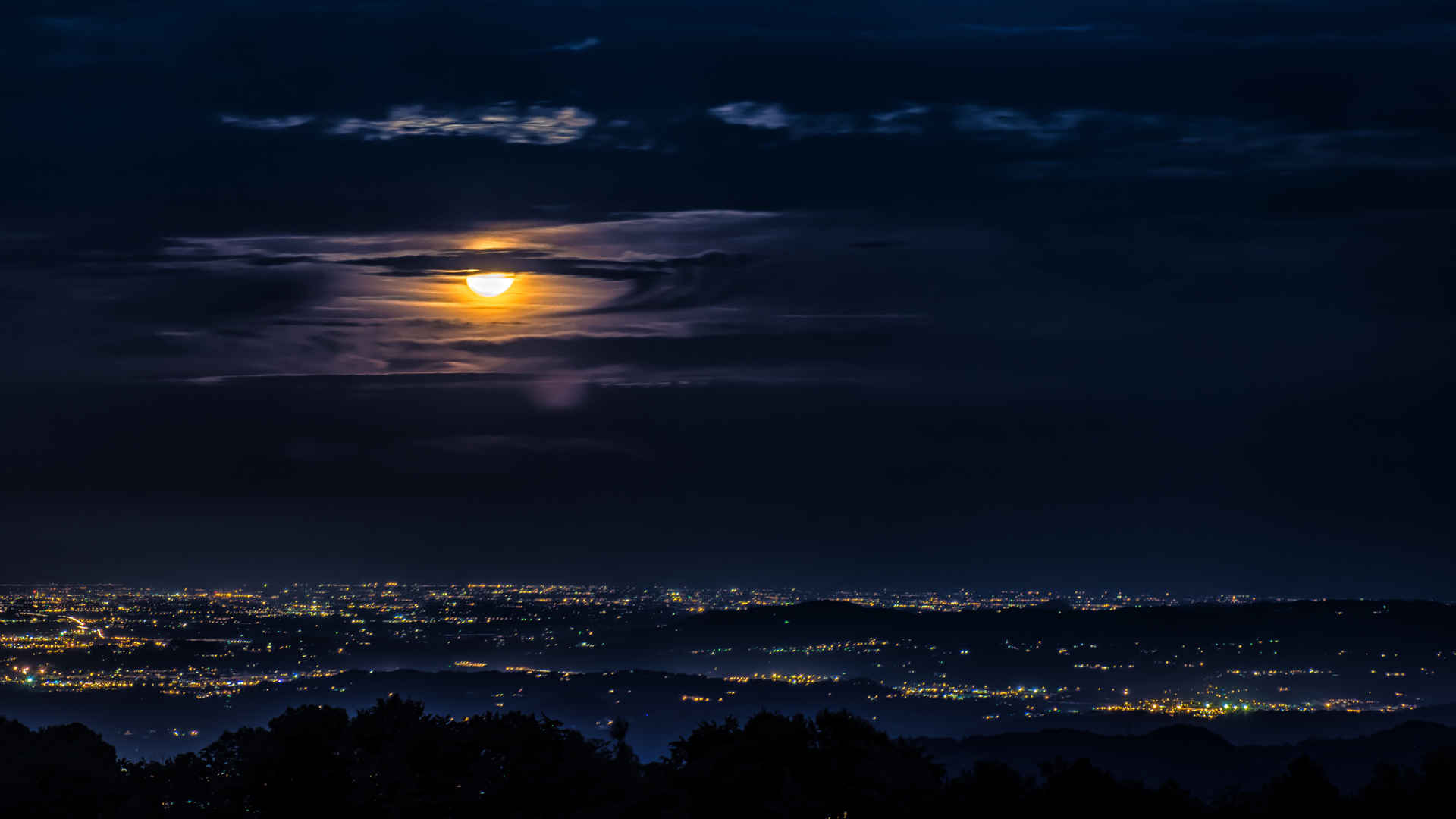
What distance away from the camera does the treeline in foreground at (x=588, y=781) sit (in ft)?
110

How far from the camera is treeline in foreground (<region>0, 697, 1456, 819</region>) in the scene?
3350 centimetres

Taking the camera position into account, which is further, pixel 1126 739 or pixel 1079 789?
pixel 1126 739

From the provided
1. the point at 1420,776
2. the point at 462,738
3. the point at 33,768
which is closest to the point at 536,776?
the point at 462,738

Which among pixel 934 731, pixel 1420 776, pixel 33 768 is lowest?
pixel 934 731

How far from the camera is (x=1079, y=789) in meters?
37.4

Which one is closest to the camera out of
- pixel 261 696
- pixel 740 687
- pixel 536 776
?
pixel 536 776

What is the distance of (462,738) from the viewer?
35000 mm

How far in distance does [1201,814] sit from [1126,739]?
105 m

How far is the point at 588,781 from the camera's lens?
33375 millimetres

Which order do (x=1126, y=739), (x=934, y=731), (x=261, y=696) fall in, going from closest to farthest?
(x=1126, y=739)
(x=934, y=731)
(x=261, y=696)

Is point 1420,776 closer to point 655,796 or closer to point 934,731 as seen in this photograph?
point 655,796

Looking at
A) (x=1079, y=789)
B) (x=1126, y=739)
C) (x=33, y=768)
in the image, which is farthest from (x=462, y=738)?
(x=1126, y=739)

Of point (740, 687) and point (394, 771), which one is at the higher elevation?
point (394, 771)

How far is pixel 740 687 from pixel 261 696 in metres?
56.8
